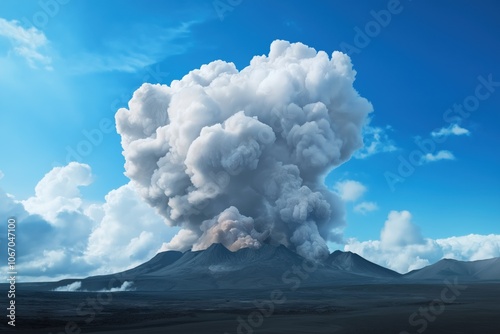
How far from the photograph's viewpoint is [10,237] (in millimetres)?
36719

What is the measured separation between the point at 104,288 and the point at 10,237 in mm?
141392

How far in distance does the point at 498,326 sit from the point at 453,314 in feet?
43.8

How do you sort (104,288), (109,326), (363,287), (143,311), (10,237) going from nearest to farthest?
(10,237) → (109,326) → (143,311) → (363,287) → (104,288)

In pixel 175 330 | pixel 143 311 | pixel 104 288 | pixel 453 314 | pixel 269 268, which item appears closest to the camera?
pixel 175 330

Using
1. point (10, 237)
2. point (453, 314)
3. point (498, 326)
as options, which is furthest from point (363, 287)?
point (10, 237)

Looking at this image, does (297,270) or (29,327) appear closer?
(29,327)

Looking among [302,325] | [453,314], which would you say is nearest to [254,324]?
[302,325]

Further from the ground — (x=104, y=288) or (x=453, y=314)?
(x=104, y=288)

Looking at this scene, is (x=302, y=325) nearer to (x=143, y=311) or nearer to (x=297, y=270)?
(x=143, y=311)

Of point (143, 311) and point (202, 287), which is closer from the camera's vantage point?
point (143, 311)

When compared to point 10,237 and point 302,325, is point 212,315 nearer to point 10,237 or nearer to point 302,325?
point 302,325

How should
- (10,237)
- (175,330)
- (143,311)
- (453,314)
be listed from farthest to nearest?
1. (143,311)
2. (453,314)
3. (175,330)
4. (10,237)

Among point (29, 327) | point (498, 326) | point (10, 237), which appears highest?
point (10, 237)

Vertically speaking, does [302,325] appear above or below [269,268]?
below
